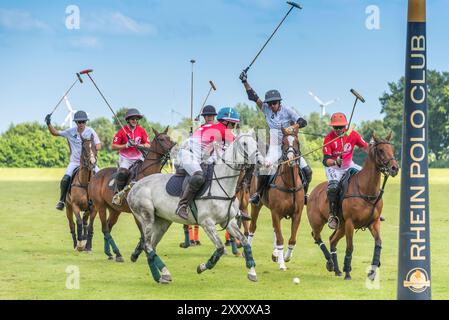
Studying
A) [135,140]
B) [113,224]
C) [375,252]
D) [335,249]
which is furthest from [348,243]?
[113,224]

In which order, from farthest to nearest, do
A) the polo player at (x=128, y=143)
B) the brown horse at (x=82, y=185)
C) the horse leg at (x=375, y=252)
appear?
the brown horse at (x=82, y=185) < the polo player at (x=128, y=143) < the horse leg at (x=375, y=252)

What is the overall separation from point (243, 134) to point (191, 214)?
161 cm

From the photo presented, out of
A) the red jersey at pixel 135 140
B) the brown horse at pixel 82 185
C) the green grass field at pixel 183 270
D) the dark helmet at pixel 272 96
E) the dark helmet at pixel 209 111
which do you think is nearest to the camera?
the green grass field at pixel 183 270

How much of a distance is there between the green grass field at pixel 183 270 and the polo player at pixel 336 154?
1240 mm

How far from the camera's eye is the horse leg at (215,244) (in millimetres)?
14133

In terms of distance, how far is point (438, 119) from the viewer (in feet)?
345

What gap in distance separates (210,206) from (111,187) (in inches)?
167

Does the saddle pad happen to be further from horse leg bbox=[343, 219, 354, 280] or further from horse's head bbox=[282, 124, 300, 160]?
horse's head bbox=[282, 124, 300, 160]

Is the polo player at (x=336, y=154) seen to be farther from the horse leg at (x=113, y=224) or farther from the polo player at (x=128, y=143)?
the horse leg at (x=113, y=224)

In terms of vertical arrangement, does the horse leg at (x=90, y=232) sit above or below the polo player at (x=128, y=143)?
below

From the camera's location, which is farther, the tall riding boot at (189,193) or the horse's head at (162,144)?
the horse's head at (162,144)

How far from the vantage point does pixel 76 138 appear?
19.9m

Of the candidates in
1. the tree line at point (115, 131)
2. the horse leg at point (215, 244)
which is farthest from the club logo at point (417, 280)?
the tree line at point (115, 131)
